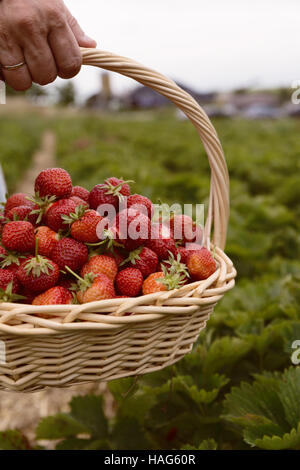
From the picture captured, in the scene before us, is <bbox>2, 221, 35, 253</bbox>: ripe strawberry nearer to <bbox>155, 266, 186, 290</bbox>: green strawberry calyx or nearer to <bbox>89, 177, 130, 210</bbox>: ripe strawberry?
<bbox>89, 177, 130, 210</bbox>: ripe strawberry

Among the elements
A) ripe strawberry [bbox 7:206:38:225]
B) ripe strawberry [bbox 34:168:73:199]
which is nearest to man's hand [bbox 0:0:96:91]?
ripe strawberry [bbox 34:168:73:199]

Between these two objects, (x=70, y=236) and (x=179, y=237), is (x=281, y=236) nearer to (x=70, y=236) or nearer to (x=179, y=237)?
(x=179, y=237)

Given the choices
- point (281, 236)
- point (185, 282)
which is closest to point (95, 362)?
point (185, 282)

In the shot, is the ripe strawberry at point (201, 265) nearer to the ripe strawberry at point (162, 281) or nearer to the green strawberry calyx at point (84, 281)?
the ripe strawberry at point (162, 281)

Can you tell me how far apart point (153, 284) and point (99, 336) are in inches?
8.8

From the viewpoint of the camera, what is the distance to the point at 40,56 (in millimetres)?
1382

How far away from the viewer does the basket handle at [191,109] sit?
4.77 feet

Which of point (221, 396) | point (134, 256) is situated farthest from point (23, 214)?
point (221, 396)

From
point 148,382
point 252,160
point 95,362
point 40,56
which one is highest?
point 40,56

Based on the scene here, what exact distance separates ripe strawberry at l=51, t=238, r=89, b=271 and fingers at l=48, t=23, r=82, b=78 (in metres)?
0.53

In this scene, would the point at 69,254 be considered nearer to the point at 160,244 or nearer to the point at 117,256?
the point at 117,256

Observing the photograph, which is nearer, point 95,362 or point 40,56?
point 95,362

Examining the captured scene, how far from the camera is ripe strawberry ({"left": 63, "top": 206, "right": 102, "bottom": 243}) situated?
4.49 feet
